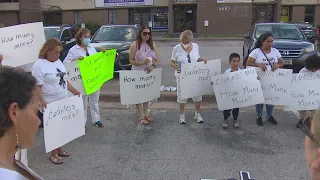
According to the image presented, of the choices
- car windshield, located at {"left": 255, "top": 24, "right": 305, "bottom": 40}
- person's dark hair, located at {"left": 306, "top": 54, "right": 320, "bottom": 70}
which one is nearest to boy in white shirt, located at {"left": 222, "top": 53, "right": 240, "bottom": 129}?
person's dark hair, located at {"left": 306, "top": 54, "right": 320, "bottom": 70}

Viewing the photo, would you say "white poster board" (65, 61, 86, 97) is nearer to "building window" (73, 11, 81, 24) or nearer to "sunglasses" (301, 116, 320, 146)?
"sunglasses" (301, 116, 320, 146)

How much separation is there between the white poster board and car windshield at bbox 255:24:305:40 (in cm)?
749

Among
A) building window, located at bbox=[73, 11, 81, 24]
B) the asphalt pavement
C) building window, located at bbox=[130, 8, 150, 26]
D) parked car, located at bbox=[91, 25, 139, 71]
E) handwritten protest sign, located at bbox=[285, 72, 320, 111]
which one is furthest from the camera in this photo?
building window, located at bbox=[73, 11, 81, 24]

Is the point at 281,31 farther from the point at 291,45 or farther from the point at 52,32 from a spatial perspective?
the point at 52,32

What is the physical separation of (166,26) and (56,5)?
38.7 feet

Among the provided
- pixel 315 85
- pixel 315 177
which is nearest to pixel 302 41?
pixel 315 85

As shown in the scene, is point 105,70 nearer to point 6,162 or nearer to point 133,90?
point 133,90

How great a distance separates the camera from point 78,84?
5398mm

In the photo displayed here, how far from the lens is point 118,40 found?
1128cm

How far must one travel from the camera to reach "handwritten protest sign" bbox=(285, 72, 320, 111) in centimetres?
553

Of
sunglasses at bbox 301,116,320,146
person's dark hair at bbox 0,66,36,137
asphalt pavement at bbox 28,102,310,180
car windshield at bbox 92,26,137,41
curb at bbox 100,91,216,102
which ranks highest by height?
car windshield at bbox 92,26,137,41

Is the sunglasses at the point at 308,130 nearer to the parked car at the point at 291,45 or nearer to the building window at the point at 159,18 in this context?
the parked car at the point at 291,45

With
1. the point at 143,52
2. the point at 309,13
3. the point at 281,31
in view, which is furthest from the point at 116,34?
the point at 309,13

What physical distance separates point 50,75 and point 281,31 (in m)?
8.83
